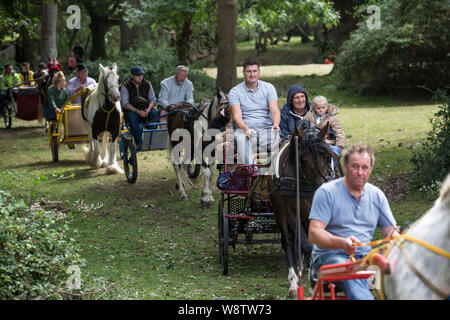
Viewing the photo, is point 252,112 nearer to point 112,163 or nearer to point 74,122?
point 112,163

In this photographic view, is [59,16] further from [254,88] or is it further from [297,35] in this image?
[254,88]

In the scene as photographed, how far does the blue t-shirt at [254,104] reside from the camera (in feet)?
30.2

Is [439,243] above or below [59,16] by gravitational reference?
below

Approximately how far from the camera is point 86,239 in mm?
10773

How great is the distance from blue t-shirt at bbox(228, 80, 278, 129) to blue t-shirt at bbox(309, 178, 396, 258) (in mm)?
4009

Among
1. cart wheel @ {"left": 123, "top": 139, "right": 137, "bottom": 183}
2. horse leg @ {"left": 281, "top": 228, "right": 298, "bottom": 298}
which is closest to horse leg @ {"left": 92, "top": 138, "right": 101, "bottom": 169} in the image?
cart wheel @ {"left": 123, "top": 139, "right": 137, "bottom": 183}

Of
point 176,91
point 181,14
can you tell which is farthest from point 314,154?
point 181,14

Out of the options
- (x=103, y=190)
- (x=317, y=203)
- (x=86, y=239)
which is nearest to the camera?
(x=317, y=203)

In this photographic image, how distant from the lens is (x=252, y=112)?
923cm

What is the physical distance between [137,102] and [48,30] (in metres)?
15.8

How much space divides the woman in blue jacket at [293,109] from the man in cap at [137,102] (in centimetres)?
584

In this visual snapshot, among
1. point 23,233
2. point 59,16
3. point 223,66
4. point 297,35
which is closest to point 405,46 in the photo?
point 223,66

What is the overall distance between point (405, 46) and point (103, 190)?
1330cm

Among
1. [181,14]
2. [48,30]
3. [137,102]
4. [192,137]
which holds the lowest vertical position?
[192,137]
